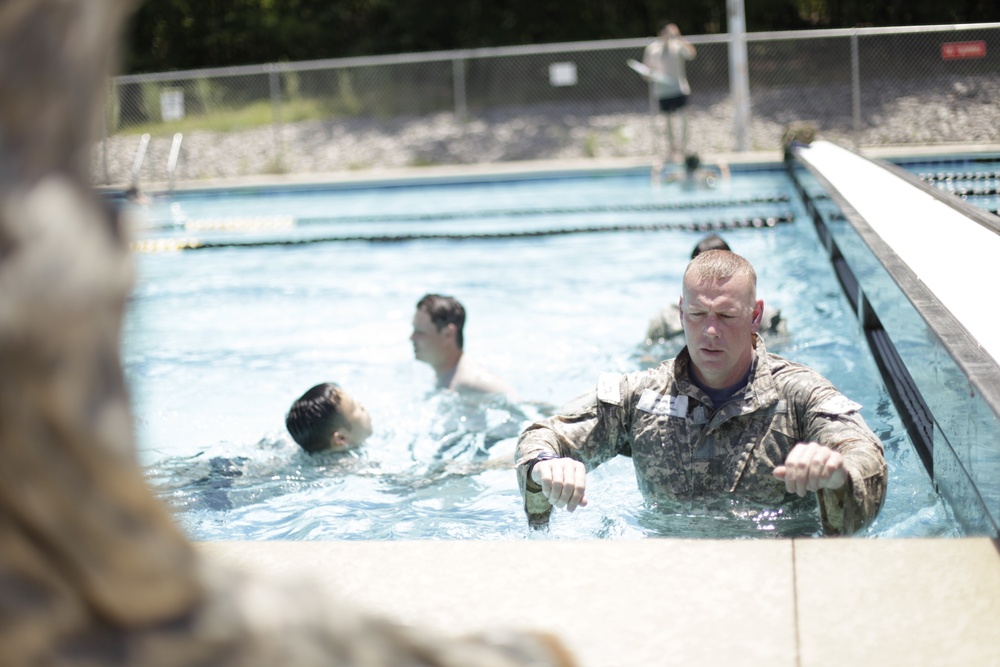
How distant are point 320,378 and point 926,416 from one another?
14.3 feet

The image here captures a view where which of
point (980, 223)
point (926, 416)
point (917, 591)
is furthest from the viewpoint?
point (980, 223)

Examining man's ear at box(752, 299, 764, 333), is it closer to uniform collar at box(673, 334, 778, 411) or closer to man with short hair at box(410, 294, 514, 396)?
uniform collar at box(673, 334, 778, 411)

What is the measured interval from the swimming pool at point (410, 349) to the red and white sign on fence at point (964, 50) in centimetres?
502

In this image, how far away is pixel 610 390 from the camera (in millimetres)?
3615

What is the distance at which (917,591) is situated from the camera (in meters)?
2.06

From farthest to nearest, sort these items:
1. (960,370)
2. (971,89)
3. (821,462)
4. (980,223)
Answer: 1. (971,89)
2. (980,223)
3. (960,370)
4. (821,462)

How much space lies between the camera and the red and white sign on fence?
17.3 metres

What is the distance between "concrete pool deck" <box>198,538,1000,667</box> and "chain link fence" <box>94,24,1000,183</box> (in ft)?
51.9

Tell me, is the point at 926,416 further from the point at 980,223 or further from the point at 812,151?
the point at 812,151

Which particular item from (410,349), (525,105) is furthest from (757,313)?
(525,105)

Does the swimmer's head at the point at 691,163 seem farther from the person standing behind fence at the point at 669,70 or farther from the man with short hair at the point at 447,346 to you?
the man with short hair at the point at 447,346

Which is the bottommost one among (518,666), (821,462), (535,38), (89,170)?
(821,462)

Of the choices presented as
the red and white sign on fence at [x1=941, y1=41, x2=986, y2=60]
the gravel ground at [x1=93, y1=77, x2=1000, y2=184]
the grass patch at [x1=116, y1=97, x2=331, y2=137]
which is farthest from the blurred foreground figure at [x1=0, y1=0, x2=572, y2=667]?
the grass patch at [x1=116, y1=97, x2=331, y2=137]

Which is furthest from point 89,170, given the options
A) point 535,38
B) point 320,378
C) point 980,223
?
point 535,38
